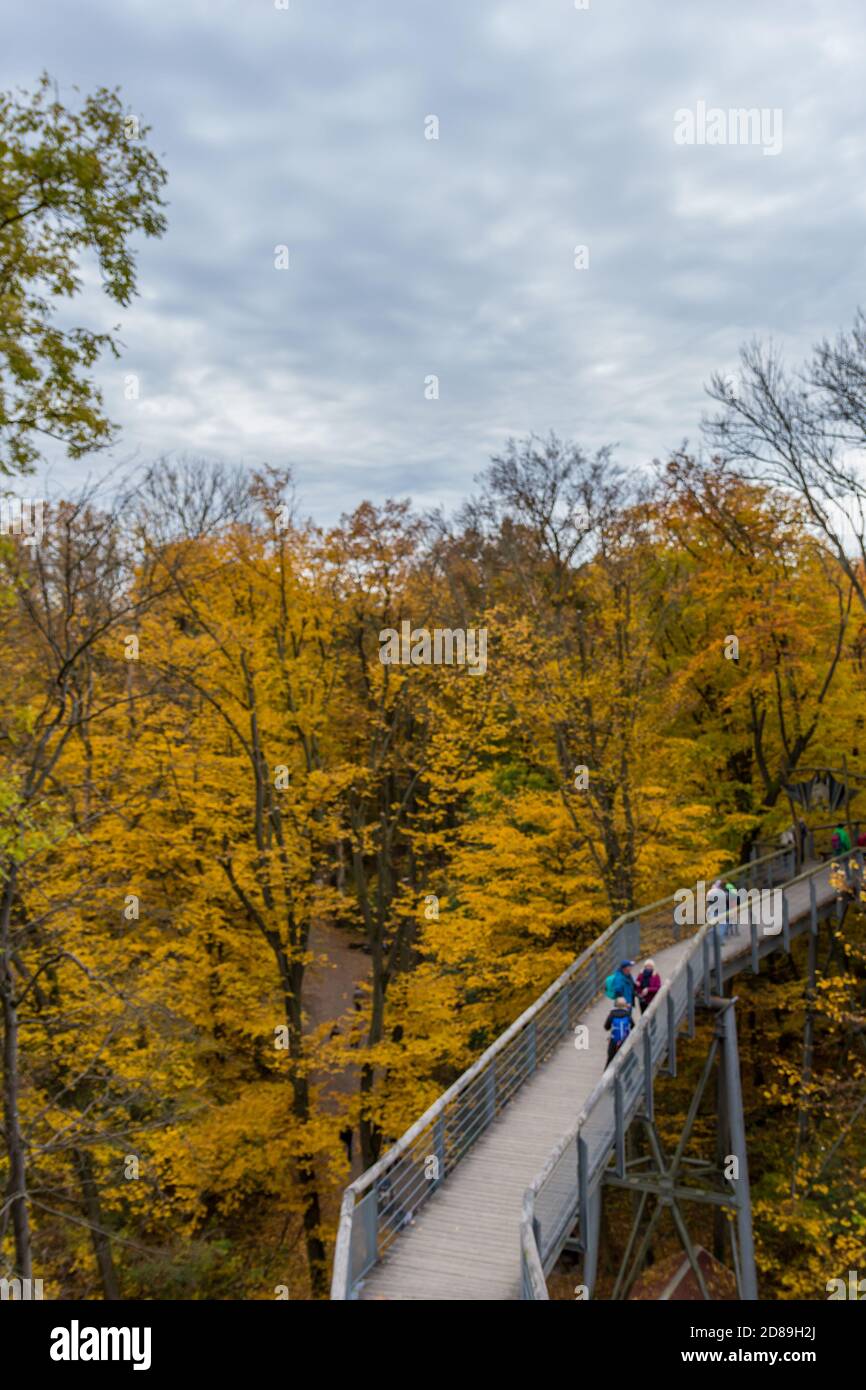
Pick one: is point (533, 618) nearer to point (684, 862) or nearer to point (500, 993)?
point (684, 862)

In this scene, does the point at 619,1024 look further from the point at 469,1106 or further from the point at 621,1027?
the point at 469,1106

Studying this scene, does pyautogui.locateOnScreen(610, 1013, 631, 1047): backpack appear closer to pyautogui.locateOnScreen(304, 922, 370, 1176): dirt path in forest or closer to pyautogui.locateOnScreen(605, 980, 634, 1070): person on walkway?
pyautogui.locateOnScreen(605, 980, 634, 1070): person on walkway

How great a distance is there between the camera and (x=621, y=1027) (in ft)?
35.0

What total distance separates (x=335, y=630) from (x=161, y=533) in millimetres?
4838

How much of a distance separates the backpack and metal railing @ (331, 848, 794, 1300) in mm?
1093

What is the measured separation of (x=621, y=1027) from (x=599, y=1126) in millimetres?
1345

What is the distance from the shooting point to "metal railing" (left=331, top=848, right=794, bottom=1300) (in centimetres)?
770

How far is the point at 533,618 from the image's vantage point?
63.6 ft

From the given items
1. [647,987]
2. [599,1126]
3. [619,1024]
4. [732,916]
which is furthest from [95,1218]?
[732,916]

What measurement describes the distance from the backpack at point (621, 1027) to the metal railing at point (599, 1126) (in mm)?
210

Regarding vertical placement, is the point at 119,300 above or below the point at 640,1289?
above

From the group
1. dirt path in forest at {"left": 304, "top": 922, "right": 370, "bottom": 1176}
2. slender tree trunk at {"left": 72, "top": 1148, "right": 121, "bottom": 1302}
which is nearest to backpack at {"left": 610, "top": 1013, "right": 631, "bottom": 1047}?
slender tree trunk at {"left": 72, "top": 1148, "right": 121, "bottom": 1302}
